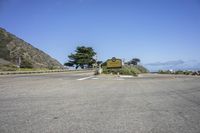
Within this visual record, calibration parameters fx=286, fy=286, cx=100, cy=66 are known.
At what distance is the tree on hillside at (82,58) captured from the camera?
344 ft

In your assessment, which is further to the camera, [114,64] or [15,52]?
[15,52]

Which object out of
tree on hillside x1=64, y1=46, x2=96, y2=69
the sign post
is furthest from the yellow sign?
tree on hillside x1=64, y1=46, x2=96, y2=69

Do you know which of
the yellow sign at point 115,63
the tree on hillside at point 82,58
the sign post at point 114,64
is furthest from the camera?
the tree on hillside at point 82,58

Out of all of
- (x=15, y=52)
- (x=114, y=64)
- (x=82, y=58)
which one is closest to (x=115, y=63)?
(x=114, y=64)

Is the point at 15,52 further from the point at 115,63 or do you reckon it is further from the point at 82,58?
the point at 115,63

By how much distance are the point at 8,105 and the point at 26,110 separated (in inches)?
55.9

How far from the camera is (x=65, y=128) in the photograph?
6906mm

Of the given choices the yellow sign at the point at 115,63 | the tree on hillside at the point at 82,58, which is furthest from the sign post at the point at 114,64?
the tree on hillside at the point at 82,58

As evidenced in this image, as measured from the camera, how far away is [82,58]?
4131 inches

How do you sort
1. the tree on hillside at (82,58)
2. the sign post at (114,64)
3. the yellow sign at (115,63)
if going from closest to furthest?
the sign post at (114,64) < the yellow sign at (115,63) < the tree on hillside at (82,58)

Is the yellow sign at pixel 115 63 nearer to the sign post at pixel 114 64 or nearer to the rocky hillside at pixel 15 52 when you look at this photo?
the sign post at pixel 114 64

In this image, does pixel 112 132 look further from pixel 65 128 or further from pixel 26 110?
pixel 26 110

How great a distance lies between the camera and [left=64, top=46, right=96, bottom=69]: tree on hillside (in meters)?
105

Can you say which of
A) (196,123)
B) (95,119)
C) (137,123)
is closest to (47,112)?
(95,119)
